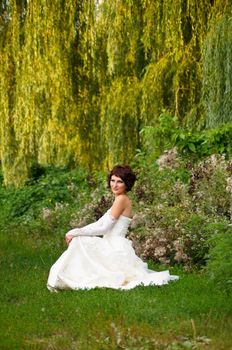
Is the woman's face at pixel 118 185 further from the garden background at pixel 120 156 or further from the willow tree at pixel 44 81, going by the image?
the willow tree at pixel 44 81

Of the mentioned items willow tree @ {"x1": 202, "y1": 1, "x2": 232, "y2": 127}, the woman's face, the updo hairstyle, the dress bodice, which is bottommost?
the dress bodice

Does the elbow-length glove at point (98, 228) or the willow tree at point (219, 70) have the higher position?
the willow tree at point (219, 70)

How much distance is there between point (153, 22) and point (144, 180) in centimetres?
283

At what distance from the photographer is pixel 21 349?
6.65 metres

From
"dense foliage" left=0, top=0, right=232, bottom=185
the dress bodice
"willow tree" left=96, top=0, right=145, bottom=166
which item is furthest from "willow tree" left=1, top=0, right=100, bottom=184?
the dress bodice

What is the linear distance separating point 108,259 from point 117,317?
1913 millimetres

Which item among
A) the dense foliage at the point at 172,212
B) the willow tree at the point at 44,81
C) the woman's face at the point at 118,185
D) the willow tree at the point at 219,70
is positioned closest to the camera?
the woman's face at the point at 118,185

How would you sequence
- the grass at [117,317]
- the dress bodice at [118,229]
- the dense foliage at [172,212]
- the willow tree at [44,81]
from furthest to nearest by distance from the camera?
1. the willow tree at [44,81]
2. the dense foliage at [172,212]
3. the dress bodice at [118,229]
4. the grass at [117,317]

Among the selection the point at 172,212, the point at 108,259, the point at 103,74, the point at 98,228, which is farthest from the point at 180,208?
the point at 103,74

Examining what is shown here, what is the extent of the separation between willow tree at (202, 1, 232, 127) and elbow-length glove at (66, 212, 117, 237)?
398 cm

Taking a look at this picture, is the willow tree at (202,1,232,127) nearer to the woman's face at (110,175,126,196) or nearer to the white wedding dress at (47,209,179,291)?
the woman's face at (110,175,126,196)

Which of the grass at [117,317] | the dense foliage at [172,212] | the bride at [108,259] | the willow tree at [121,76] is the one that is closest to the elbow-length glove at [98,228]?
the bride at [108,259]

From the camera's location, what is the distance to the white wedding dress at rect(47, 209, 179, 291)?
9188 millimetres

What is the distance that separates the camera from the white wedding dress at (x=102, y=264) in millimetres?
9188
